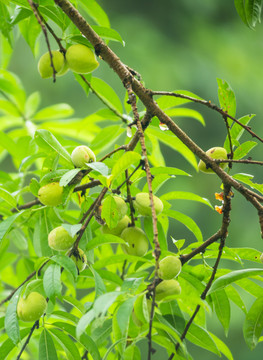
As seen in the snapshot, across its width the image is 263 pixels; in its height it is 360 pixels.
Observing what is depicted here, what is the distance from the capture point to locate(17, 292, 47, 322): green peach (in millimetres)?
483

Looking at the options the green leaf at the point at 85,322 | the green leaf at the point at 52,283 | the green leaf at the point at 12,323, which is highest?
the green leaf at the point at 52,283

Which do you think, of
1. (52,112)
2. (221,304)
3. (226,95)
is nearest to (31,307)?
(221,304)

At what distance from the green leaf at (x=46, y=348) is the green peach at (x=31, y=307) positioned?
0.18ft

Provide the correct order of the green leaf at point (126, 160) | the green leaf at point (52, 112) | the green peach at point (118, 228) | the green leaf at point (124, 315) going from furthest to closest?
1. the green leaf at point (52, 112)
2. the green peach at point (118, 228)
3. the green leaf at point (126, 160)
4. the green leaf at point (124, 315)

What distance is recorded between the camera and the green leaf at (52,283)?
45cm

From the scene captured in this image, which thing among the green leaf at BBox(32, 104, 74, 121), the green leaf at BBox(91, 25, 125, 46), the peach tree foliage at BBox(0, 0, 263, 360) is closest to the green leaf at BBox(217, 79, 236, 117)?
the peach tree foliage at BBox(0, 0, 263, 360)

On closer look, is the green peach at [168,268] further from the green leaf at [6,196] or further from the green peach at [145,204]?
the green leaf at [6,196]

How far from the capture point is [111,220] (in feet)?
1.75

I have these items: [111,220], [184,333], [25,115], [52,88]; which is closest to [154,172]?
[111,220]

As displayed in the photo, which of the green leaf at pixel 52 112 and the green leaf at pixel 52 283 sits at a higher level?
the green leaf at pixel 52 112

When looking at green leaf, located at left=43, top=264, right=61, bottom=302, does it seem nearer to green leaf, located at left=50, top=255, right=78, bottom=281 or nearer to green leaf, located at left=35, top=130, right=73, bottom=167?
green leaf, located at left=50, top=255, right=78, bottom=281

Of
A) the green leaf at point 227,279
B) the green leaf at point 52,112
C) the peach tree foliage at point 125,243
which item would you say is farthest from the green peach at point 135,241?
the green leaf at point 52,112

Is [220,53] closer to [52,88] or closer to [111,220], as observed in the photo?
[52,88]

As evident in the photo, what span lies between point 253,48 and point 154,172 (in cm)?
405
